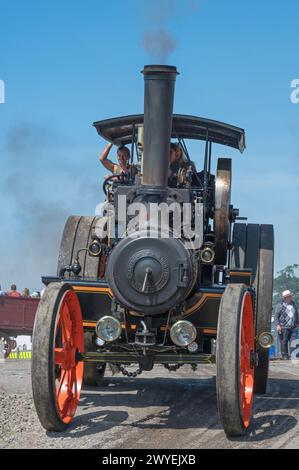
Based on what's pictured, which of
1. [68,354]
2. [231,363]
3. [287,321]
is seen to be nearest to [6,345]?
[287,321]

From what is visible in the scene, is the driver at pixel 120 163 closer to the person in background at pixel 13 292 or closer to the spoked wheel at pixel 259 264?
the spoked wheel at pixel 259 264

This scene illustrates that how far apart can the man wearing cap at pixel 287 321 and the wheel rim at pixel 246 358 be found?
31.0ft

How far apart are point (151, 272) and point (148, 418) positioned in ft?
4.08

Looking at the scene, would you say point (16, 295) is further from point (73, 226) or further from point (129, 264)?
point (129, 264)

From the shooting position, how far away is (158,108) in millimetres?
6961

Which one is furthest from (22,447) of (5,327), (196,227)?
(5,327)

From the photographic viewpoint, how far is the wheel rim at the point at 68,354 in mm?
6750

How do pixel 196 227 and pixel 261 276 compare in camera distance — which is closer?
pixel 196 227

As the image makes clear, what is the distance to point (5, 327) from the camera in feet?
58.0

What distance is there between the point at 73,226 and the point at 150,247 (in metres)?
2.15

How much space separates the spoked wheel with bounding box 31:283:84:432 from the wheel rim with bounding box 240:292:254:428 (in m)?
1.26

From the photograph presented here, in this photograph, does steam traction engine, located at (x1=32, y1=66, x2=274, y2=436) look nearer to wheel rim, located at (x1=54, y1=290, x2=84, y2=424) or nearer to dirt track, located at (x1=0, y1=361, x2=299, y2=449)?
wheel rim, located at (x1=54, y1=290, x2=84, y2=424)

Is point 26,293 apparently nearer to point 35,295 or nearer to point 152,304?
point 35,295

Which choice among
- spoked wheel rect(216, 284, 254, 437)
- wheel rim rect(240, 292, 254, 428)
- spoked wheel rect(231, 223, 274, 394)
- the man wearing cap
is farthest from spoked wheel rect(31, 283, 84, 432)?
the man wearing cap
